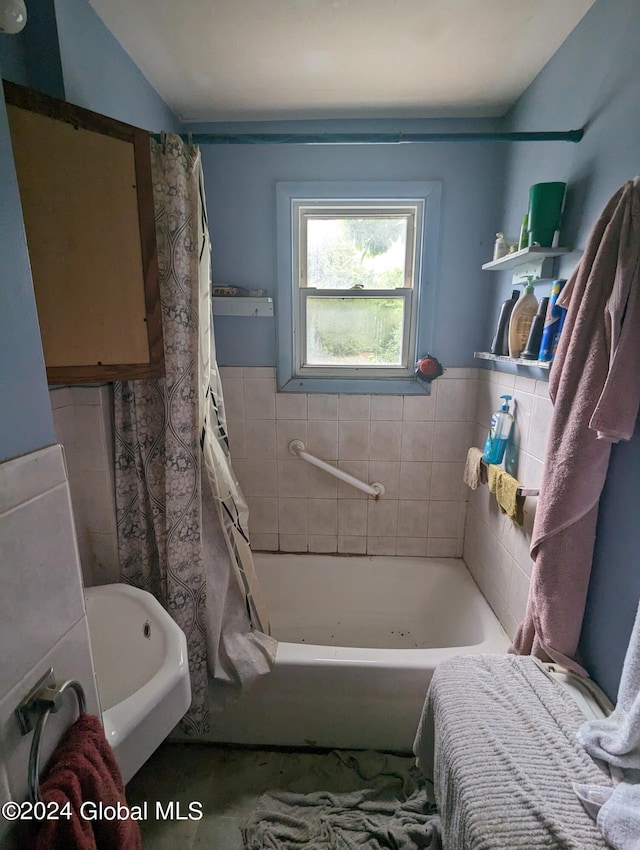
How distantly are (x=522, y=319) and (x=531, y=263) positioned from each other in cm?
22

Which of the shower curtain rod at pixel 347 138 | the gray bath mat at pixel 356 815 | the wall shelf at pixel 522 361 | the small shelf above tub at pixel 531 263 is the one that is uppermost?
the shower curtain rod at pixel 347 138

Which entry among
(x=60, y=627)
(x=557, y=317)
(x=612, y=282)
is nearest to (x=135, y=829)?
(x=60, y=627)

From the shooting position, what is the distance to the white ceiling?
1187mm

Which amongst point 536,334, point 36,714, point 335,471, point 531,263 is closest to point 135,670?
point 36,714

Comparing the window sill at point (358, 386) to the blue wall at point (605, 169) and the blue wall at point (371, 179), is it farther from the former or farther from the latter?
the blue wall at point (605, 169)

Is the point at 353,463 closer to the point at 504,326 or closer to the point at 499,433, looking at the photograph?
the point at 499,433

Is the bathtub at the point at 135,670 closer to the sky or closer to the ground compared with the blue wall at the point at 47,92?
closer to the ground

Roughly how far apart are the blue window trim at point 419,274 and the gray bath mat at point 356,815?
1522 mm

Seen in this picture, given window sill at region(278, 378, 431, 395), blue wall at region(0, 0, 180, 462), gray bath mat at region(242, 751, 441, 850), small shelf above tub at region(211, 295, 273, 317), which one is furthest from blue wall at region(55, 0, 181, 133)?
gray bath mat at region(242, 751, 441, 850)

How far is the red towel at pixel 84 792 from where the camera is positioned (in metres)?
0.50

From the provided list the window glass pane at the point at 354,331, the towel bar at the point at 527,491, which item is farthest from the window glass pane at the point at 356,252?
the towel bar at the point at 527,491

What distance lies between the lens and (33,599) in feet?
1.72

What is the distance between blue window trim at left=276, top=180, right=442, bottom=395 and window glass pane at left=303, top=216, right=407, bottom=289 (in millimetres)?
107

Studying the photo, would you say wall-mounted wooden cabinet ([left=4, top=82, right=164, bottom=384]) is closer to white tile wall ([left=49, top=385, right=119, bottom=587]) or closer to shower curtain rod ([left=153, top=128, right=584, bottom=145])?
white tile wall ([left=49, top=385, right=119, bottom=587])
